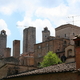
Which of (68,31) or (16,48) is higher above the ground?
(68,31)

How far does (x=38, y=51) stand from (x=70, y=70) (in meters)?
61.0

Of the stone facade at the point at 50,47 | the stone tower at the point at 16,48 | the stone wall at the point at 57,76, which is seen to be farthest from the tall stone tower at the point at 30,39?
the stone wall at the point at 57,76

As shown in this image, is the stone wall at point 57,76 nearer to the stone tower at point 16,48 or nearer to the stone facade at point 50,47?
the stone facade at point 50,47

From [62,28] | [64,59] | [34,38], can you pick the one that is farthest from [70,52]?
[34,38]

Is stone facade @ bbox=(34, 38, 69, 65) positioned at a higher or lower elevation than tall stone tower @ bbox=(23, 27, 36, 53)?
lower

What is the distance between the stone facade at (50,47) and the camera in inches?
3000

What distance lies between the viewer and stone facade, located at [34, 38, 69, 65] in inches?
3000

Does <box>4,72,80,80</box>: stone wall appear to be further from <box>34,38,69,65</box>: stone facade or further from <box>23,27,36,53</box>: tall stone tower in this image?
<box>23,27,36,53</box>: tall stone tower

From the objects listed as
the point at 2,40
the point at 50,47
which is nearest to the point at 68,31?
the point at 50,47

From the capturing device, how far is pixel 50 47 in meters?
77.2

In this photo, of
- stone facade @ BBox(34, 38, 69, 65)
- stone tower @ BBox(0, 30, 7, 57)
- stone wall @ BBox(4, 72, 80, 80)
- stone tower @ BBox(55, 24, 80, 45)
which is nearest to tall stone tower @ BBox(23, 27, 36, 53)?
stone tower @ BBox(0, 30, 7, 57)

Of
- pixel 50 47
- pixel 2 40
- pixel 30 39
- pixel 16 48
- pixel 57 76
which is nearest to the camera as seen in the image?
pixel 57 76

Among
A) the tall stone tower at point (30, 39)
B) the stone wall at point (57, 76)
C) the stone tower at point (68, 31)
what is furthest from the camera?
the tall stone tower at point (30, 39)

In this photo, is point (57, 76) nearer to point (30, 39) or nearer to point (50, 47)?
point (50, 47)
